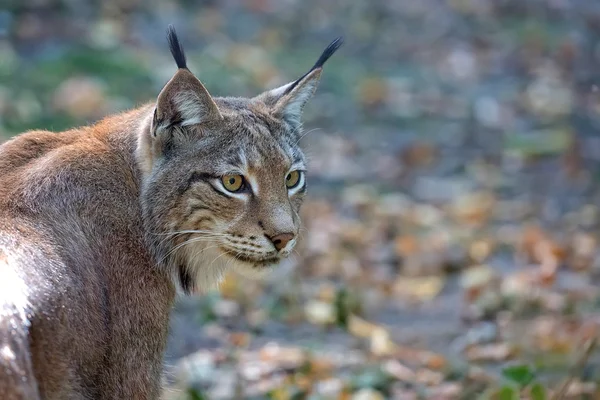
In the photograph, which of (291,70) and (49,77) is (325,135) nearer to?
(291,70)

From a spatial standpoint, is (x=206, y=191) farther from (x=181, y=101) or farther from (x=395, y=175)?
(x=395, y=175)

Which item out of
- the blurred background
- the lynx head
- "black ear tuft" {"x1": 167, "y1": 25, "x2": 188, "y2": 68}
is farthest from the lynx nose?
the blurred background

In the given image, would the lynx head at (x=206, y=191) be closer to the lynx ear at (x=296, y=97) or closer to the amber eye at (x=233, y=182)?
the amber eye at (x=233, y=182)

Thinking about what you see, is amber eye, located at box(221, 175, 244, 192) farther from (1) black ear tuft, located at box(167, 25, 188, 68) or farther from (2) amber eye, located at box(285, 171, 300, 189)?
(1) black ear tuft, located at box(167, 25, 188, 68)

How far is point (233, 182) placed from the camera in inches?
185

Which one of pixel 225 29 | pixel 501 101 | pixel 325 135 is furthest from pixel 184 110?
pixel 225 29

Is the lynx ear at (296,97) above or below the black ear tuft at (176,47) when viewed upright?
above

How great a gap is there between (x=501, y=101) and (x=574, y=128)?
4.60 feet

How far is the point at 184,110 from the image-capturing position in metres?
4.64

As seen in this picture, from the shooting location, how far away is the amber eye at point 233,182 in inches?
184

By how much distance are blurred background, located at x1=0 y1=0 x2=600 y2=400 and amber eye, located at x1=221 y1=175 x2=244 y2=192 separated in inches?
56.0

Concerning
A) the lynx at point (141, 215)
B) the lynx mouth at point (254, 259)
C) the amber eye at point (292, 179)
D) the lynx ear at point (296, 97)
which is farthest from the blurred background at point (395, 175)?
the lynx ear at point (296, 97)

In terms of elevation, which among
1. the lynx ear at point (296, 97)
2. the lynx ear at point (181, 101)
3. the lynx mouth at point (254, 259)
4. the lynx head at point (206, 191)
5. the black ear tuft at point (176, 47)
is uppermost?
the lynx ear at point (296, 97)

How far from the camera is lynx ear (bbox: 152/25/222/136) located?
4465mm
